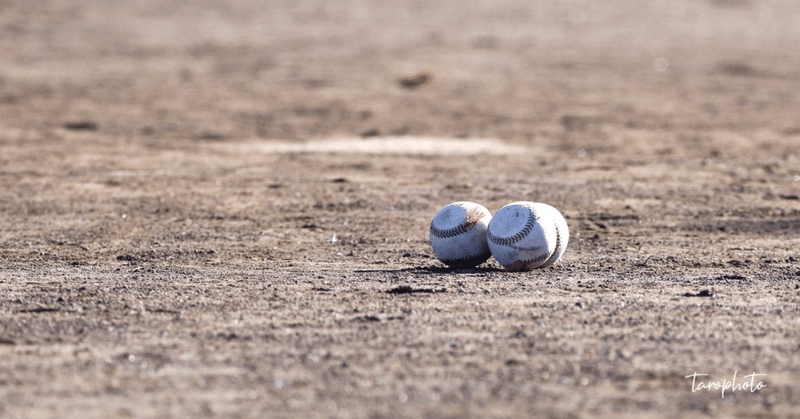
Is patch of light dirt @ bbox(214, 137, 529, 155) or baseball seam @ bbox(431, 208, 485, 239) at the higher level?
baseball seam @ bbox(431, 208, 485, 239)

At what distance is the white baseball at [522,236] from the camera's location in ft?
23.7

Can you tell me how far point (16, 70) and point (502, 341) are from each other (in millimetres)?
20062

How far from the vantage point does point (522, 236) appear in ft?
23.7

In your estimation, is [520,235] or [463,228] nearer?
[520,235]

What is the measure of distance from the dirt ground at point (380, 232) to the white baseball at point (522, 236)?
0.20 metres

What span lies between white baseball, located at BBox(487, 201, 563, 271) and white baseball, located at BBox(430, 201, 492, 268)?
18cm

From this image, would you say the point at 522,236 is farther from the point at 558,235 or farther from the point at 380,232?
the point at 380,232

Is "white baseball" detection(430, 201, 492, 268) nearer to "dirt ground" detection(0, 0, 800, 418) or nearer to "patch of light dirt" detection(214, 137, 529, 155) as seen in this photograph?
"dirt ground" detection(0, 0, 800, 418)

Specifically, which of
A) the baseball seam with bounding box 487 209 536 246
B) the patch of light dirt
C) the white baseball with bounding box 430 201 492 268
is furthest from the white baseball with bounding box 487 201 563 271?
the patch of light dirt

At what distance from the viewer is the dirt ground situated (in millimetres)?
5066

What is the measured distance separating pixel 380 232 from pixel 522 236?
266 cm

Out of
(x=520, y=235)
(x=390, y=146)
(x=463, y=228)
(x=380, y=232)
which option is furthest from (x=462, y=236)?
(x=390, y=146)

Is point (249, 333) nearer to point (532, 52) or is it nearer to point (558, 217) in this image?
point (558, 217)

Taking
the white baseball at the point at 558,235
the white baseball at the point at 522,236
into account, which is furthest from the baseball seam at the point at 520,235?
the white baseball at the point at 558,235
